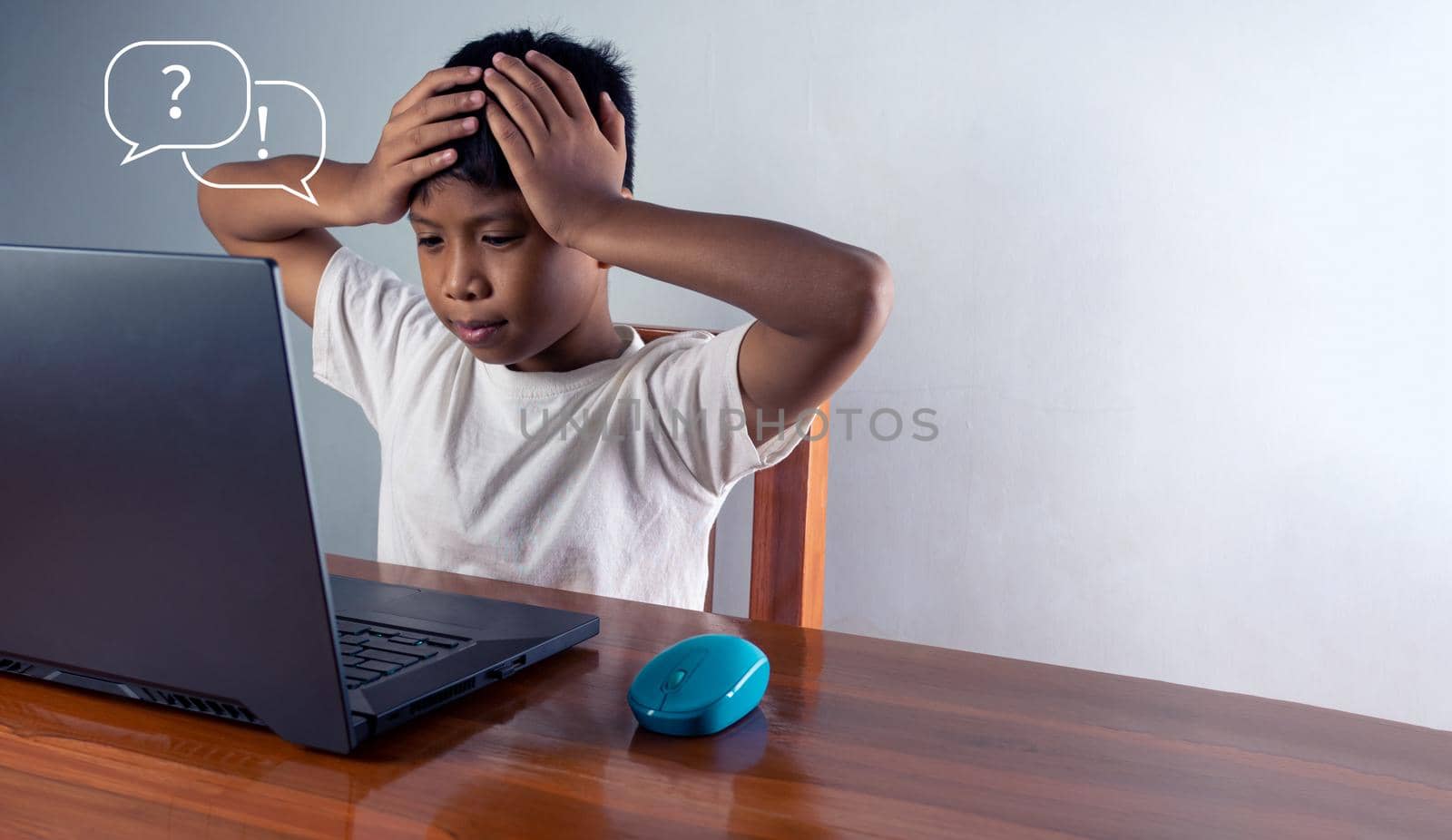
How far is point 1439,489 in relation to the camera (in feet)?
3.88

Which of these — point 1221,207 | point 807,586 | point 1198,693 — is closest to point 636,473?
point 807,586

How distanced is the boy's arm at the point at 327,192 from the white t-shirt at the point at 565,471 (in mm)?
161

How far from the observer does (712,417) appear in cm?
89

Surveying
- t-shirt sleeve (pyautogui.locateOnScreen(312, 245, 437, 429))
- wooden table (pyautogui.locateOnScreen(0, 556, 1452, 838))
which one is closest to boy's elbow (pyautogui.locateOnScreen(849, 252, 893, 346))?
wooden table (pyautogui.locateOnScreen(0, 556, 1452, 838))

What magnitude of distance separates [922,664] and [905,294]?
32.5 inches

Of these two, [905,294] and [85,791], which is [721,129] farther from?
[85,791]

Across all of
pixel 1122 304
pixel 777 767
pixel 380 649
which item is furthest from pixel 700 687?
pixel 1122 304

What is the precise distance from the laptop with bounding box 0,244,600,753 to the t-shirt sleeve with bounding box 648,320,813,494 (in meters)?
0.42

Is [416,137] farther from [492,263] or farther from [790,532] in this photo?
[790,532]

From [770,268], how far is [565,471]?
34 cm

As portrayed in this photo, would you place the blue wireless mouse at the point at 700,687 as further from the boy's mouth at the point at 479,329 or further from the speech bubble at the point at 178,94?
the speech bubble at the point at 178,94

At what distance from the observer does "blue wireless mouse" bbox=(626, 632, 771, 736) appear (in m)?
0.49

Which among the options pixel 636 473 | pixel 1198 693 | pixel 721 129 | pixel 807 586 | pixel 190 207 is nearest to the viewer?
pixel 1198 693

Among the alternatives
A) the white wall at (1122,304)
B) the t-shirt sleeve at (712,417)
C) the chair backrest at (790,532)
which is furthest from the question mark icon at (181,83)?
the t-shirt sleeve at (712,417)
